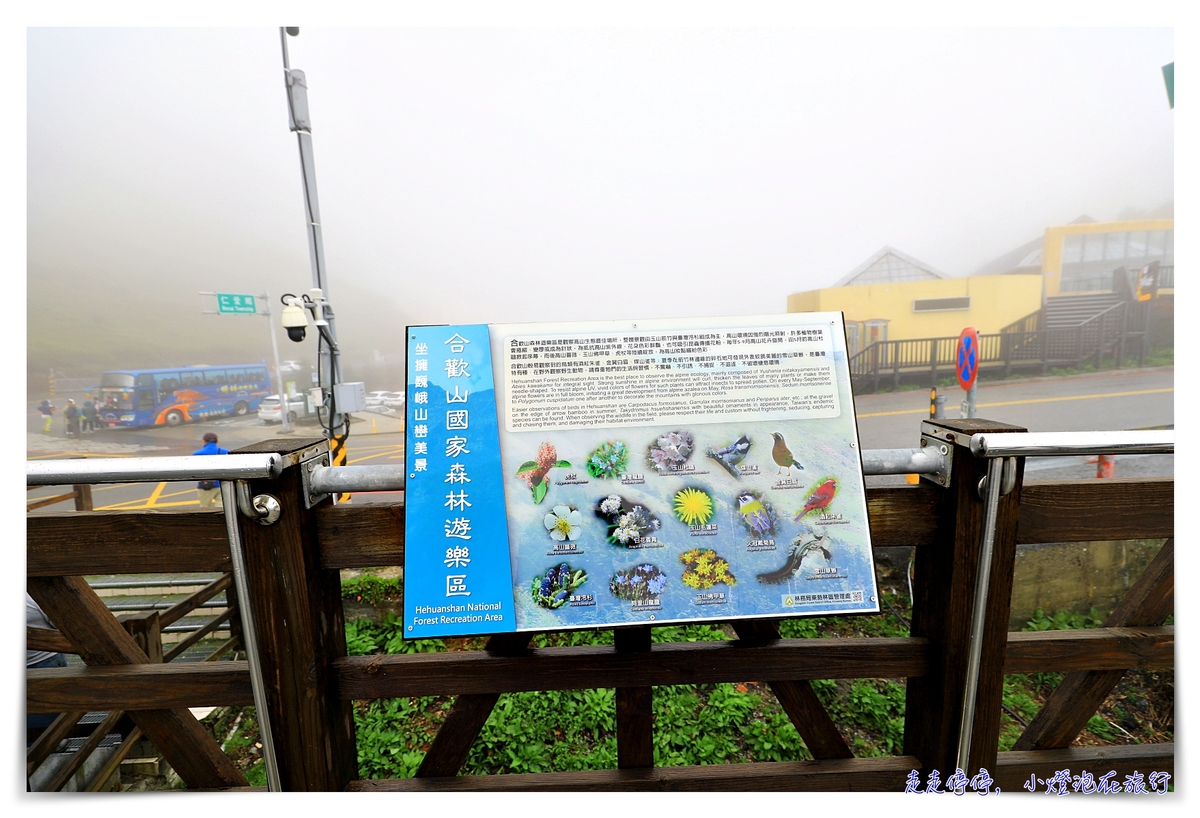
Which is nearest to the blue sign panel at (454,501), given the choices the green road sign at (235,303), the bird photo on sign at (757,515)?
the bird photo on sign at (757,515)

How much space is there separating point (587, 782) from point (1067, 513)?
5.03 feet

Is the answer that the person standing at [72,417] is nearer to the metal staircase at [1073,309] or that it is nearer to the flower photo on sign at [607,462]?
the flower photo on sign at [607,462]

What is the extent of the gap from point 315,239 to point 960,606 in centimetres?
689

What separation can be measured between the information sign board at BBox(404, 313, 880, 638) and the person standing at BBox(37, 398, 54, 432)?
22060 mm

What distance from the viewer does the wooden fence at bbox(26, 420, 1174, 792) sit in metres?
1.23

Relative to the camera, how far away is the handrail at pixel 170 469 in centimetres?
108

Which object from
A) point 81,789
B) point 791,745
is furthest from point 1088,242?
point 81,789

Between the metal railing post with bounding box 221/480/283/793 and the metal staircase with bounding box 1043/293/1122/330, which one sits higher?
the metal staircase with bounding box 1043/293/1122/330

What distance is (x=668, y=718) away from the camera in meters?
3.20

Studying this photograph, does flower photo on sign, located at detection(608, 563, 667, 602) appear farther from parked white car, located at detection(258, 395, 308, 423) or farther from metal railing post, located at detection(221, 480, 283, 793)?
parked white car, located at detection(258, 395, 308, 423)

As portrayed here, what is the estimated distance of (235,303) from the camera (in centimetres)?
894

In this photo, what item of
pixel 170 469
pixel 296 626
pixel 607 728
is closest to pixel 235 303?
pixel 607 728

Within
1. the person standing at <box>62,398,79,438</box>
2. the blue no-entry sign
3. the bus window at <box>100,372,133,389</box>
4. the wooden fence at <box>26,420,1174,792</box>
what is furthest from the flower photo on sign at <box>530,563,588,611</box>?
the person standing at <box>62,398,79,438</box>

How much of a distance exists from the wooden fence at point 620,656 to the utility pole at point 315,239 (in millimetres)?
4758
